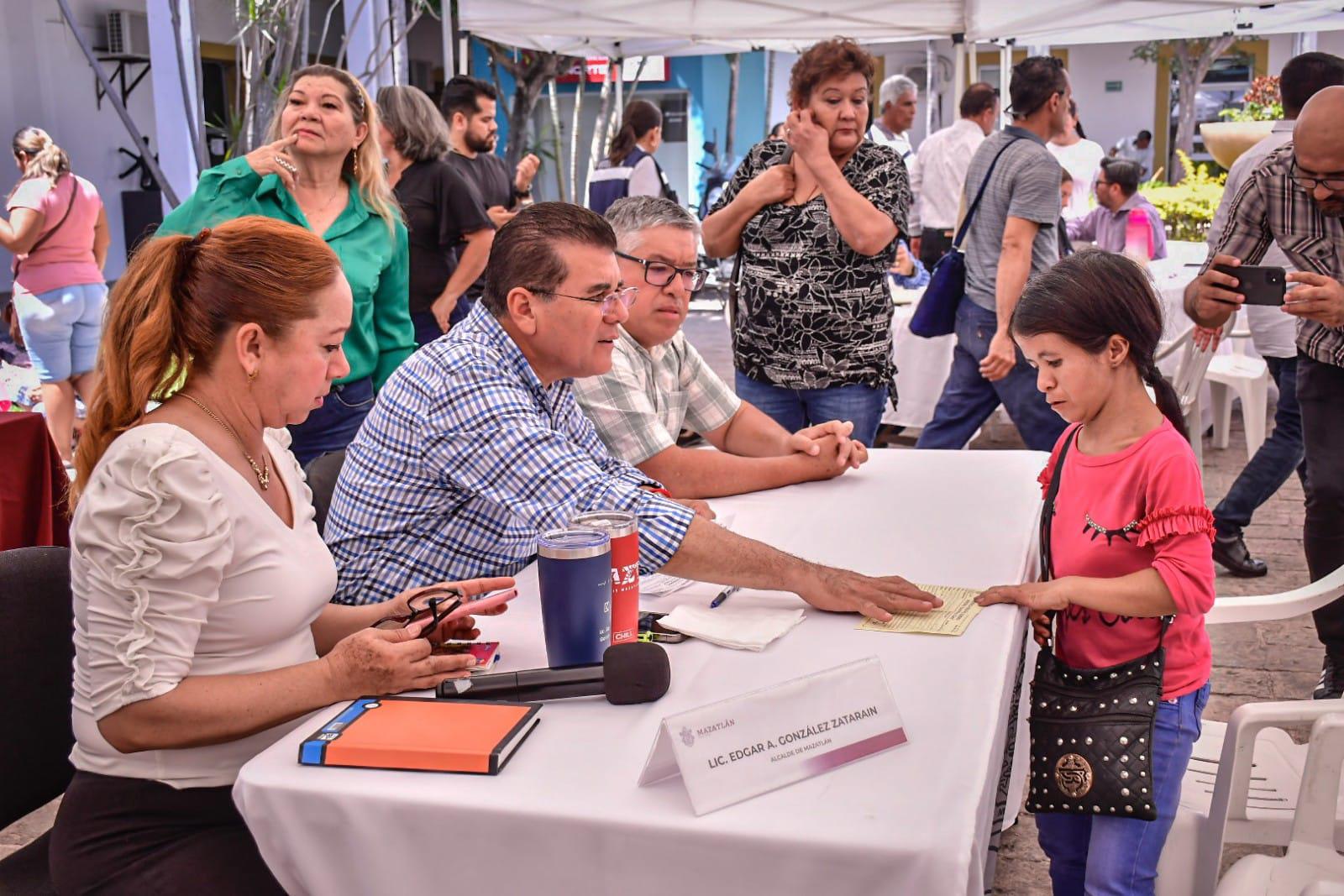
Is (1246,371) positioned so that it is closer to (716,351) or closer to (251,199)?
(716,351)

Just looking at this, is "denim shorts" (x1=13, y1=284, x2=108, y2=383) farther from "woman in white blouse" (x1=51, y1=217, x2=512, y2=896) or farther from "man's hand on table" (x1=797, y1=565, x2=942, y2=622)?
"man's hand on table" (x1=797, y1=565, x2=942, y2=622)

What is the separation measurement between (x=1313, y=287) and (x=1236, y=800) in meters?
1.22

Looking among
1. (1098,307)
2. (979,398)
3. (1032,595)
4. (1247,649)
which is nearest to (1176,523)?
(1032,595)

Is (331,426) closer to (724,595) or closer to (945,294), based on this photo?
(724,595)

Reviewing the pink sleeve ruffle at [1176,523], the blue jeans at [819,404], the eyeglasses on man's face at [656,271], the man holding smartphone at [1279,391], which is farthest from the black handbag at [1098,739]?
the man holding smartphone at [1279,391]

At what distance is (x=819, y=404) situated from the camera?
10.1 ft

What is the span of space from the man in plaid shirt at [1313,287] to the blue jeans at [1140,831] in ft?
3.79

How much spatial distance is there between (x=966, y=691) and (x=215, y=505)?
854 millimetres

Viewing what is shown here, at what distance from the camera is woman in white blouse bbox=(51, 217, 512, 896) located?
1283 mm

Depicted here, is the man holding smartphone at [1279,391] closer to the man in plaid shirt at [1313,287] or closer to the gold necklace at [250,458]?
the man in plaid shirt at [1313,287]

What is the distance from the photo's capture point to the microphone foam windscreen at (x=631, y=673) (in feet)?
4.40

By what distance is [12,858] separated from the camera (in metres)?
1.61

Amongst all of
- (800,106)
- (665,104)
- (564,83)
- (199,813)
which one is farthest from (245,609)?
(564,83)

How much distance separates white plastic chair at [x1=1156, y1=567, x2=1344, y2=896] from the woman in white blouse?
1.05 m
